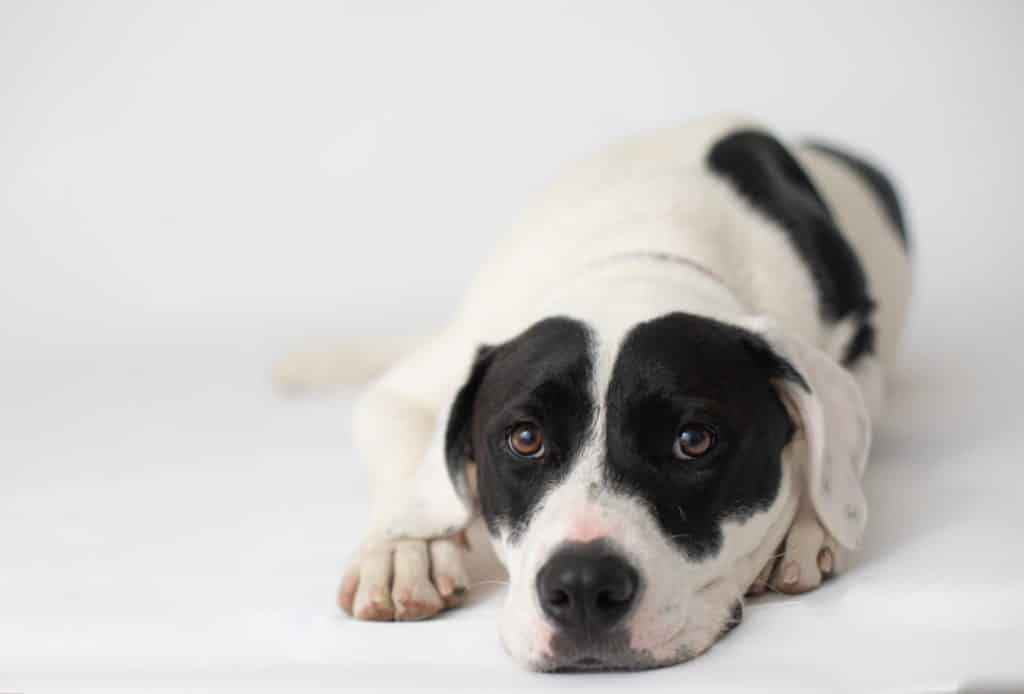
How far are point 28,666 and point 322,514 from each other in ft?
3.91

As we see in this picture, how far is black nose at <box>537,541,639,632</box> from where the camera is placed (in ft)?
9.63

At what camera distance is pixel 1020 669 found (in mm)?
2918

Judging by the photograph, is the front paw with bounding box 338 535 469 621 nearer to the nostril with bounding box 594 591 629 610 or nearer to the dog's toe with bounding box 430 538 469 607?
the dog's toe with bounding box 430 538 469 607

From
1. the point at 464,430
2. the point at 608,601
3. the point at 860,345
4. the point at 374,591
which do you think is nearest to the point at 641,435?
the point at 608,601

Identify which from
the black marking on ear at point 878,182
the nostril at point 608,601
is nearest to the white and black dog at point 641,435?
the nostril at point 608,601

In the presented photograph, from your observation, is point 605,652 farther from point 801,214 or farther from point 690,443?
point 801,214

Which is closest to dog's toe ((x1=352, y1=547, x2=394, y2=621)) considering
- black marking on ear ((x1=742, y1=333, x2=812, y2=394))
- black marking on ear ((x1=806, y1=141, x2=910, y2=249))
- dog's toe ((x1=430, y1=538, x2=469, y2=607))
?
dog's toe ((x1=430, y1=538, x2=469, y2=607))

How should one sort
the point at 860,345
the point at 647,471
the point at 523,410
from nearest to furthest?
1. the point at 647,471
2. the point at 523,410
3. the point at 860,345

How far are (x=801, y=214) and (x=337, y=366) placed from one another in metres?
2.21

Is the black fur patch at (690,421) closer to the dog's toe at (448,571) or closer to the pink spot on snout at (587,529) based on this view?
the pink spot on snout at (587,529)

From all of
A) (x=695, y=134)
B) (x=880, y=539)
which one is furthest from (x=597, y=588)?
A: (x=695, y=134)

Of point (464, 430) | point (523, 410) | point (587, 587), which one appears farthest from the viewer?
point (464, 430)

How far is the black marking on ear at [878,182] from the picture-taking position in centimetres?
567

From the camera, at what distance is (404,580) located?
351 centimetres
